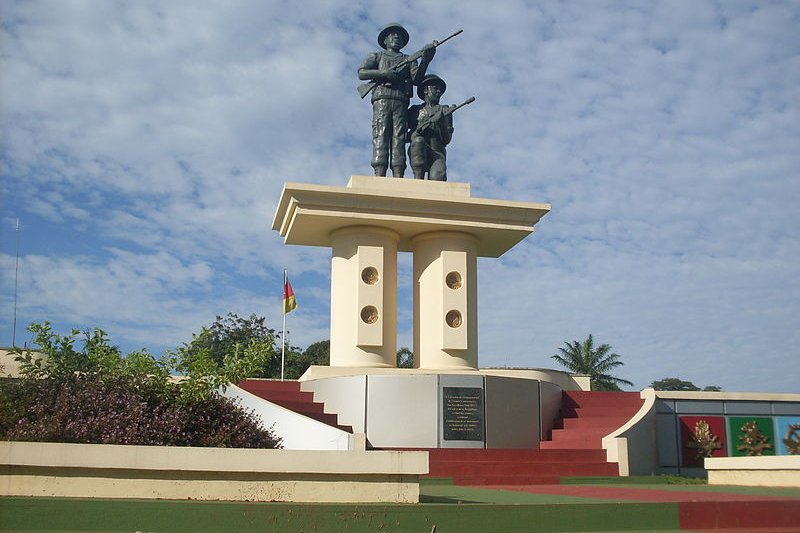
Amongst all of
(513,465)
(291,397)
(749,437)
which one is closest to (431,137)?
(291,397)

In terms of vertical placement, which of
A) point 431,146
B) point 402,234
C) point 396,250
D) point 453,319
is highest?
point 431,146

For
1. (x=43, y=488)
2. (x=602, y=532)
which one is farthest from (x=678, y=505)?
(x=43, y=488)

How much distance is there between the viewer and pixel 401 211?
2188 centimetres

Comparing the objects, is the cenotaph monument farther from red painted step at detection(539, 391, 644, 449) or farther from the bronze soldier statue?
red painted step at detection(539, 391, 644, 449)

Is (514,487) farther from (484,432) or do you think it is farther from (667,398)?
(667,398)

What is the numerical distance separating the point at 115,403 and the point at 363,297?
12210 mm

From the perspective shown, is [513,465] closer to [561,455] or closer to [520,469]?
[520,469]

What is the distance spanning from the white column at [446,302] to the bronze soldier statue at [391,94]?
2.42 meters

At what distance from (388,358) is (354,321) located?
1376 mm

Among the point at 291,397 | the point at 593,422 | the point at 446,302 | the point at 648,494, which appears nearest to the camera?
the point at 648,494

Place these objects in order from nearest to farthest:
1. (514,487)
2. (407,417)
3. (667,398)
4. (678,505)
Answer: (678,505) → (514,487) → (407,417) → (667,398)

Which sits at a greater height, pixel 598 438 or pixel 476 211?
pixel 476 211

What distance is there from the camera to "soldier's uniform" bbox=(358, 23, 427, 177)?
77.7 feet

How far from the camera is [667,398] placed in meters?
21.8
